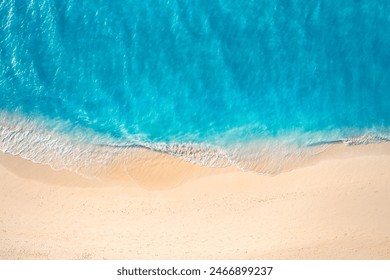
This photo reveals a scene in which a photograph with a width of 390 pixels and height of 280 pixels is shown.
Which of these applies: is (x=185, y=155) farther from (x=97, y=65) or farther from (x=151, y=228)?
(x=97, y=65)

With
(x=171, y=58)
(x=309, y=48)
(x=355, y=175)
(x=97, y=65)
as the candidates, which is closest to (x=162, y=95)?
(x=171, y=58)

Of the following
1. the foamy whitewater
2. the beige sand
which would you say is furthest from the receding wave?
the beige sand

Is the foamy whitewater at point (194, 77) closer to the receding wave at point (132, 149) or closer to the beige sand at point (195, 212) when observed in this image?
the receding wave at point (132, 149)

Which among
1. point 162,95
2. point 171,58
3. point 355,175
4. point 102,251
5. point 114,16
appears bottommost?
point 102,251

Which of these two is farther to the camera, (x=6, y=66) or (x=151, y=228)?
(x=6, y=66)

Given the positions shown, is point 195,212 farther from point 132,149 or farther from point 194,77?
point 194,77

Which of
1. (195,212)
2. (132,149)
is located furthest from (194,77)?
(195,212)

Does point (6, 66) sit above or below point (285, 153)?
above

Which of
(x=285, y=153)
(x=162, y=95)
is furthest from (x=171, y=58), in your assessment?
(x=285, y=153)
